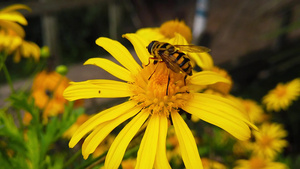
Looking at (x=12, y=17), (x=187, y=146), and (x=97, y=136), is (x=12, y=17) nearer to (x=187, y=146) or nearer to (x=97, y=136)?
(x=97, y=136)

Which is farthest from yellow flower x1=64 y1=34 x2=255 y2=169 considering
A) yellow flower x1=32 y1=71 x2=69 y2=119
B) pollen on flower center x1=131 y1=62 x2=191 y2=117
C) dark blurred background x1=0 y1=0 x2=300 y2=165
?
dark blurred background x1=0 y1=0 x2=300 y2=165

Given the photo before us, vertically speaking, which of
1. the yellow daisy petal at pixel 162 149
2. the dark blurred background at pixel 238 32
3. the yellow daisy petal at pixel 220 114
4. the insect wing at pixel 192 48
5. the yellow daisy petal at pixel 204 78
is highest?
the dark blurred background at pixel 238 32

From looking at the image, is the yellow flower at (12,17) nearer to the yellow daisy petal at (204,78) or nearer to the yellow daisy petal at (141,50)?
the yellow daisy petal at (141,50)

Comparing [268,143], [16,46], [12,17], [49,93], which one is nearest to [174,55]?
[12,17]

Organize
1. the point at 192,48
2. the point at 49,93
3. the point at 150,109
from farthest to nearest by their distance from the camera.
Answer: the point at 49,93
the point at 192,48
the point at 150,109

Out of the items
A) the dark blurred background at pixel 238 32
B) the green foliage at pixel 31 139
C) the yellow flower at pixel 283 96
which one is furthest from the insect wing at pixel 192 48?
the dark blurred background at pixel 238 32

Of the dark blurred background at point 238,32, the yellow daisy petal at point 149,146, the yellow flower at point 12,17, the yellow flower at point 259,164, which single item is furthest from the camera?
the dark blurred background at point 238,32

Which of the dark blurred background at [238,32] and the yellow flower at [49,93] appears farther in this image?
the dark blurred background at [238,32]
